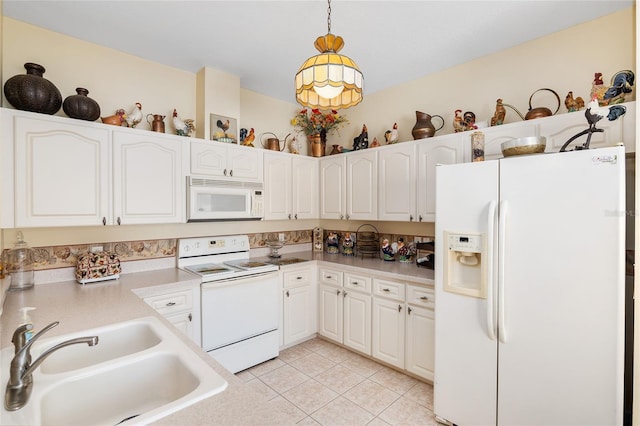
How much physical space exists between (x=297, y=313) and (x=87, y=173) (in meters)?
2.20

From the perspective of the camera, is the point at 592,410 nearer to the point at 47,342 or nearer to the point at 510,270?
the point at 510,270

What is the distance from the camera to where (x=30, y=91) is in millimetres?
1987

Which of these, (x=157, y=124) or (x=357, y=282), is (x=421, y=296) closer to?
(x=357, y=282)

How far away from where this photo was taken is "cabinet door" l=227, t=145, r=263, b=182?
2973mm

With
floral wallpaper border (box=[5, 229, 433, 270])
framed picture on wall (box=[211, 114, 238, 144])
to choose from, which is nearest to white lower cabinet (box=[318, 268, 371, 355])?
floral wallpaper border (box=[5, 229, 433, 270])

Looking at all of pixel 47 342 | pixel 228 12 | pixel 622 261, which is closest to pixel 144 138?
pixel 228 12

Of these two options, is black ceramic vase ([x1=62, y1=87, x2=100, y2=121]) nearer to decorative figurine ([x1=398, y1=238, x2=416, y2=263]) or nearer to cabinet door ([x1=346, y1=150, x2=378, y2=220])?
cabinet door ([x1=346, y1=150, x2=378, y2=220])

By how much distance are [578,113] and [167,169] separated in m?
3.08

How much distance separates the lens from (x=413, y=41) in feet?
8.09

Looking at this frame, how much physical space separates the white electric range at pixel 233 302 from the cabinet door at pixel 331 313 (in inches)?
21.3

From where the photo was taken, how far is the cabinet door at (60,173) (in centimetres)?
197

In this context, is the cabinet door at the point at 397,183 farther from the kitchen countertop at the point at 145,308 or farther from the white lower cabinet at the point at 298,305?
the white lower cabinet at the point at 298,305

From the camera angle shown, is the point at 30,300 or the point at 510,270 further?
the point at 30,300

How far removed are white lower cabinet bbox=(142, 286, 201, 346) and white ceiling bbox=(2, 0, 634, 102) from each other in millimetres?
1980
